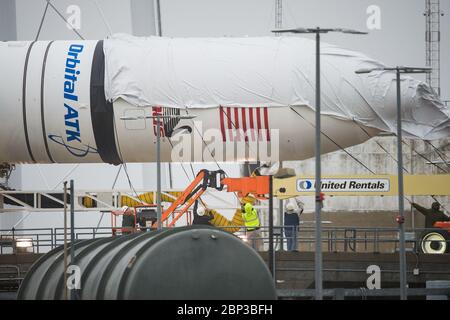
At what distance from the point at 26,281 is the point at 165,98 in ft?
35.5

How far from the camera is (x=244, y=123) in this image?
3359 centimetres

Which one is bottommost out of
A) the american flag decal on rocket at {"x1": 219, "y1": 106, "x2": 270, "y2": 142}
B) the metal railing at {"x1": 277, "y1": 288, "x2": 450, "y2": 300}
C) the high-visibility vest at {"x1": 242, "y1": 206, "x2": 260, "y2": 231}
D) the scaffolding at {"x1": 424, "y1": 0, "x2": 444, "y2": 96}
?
the metal railing at {"x1": 277, "y1": 288, "x2": 450, "y2": 300}

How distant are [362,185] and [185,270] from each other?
19446 millimetres

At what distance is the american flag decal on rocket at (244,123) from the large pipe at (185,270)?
13391 millimetres

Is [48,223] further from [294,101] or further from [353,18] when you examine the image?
[294,101]

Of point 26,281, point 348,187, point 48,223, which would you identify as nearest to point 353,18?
point 48,223

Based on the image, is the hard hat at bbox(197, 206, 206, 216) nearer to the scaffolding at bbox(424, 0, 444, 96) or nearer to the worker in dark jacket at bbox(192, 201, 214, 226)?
the worker in dark jacket at bbox(192, 201, 214, 226)

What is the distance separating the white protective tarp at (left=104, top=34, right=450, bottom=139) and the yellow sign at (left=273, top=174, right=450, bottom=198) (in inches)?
122

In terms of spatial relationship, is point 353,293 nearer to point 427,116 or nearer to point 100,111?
point 427,116

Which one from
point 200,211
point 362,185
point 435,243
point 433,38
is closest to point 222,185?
point 200,211

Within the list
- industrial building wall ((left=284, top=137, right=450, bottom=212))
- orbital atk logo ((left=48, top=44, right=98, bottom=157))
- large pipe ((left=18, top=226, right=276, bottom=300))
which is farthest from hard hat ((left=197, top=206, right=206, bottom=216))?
industrial building wall ((left=284, top=137, right=450, bottom=212))

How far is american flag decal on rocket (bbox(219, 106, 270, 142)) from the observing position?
33.5m

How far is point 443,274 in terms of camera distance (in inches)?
1353

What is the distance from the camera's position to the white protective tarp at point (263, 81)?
33.5 m
